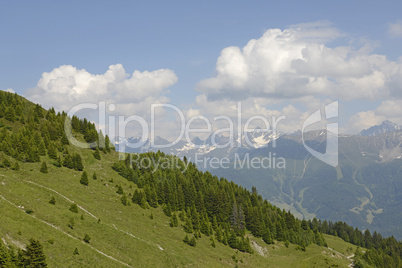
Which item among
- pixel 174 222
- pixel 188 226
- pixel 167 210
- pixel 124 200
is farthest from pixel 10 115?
pixel 188 226

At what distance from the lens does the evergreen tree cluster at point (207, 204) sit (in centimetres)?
11781

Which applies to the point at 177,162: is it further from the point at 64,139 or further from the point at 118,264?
the point at 118,264

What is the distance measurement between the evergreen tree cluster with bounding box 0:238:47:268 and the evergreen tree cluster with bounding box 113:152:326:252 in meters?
64.6

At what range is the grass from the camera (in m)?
55.3

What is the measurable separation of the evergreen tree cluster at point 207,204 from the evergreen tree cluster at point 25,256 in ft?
212

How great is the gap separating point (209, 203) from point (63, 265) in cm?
9503

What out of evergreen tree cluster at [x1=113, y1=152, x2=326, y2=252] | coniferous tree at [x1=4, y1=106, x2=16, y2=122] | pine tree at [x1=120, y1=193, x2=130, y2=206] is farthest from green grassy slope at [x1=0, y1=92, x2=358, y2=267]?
evergreen tree cluster at [x1=113, y1=152, x2=326, y2=252]

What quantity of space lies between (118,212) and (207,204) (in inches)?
2234

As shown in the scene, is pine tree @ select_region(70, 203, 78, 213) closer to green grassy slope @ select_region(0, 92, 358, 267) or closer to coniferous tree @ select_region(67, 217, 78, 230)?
green grassy slope @ select_region(0, 92, 358, 267)

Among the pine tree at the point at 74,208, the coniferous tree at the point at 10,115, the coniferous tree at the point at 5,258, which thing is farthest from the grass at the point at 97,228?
the coniferous tree at the point at 10,115

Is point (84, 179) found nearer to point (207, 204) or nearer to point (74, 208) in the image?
point (74, 208)

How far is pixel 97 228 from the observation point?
70812 millimetres

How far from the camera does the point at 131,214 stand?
97000 mm

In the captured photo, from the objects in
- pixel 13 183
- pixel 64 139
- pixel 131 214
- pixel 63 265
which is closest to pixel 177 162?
pixel 64 139
